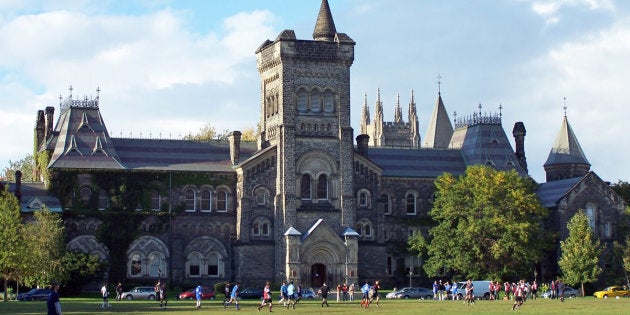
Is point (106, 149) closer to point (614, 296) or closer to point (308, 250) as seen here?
point (308, 250)

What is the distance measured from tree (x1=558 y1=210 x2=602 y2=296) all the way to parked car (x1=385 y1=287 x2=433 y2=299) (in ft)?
39.9

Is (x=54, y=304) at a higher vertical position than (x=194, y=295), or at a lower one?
lower

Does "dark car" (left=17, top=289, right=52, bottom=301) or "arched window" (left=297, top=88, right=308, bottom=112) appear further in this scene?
"arched window" (left=297, top=88, right=308, bottom=112)

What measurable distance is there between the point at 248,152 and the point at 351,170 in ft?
31.5

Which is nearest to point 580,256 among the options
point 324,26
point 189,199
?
point 324,26

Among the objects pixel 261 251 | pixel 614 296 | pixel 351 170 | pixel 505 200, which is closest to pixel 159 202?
pixel 261 251

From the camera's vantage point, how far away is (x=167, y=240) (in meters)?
97.9

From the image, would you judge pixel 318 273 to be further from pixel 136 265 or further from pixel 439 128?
pixel 439 128

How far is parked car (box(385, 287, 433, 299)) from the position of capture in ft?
305

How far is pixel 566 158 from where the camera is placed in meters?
115

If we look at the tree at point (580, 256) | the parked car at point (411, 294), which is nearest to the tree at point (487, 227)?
the tree at point (580, 256)

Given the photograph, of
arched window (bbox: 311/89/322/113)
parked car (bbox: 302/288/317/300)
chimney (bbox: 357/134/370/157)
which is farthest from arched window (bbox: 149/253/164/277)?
chimney (bbox: 357/134/370/157)

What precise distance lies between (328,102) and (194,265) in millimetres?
17312

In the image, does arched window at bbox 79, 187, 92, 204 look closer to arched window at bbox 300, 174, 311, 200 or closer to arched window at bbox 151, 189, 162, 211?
arched window at bbox 151, 189, 162, 211
